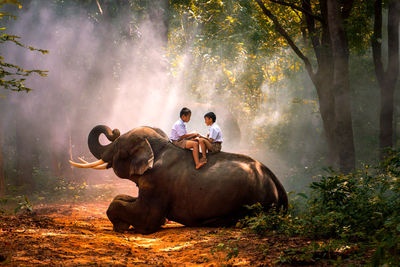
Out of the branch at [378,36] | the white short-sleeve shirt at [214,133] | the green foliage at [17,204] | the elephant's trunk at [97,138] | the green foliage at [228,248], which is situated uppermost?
the branch at [378,36]

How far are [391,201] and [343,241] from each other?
94 cm

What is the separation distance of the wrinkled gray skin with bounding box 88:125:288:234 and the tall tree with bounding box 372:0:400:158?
6.05 m

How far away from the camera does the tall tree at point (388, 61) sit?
37.5 feet

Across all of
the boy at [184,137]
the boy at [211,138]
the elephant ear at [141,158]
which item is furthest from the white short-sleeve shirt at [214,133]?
the elephant ear at [141,158]

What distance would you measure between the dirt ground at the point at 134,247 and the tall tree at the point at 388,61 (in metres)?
7.73

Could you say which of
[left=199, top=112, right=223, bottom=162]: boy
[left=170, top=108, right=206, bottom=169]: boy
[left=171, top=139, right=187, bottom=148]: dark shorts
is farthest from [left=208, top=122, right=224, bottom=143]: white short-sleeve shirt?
[left=171, top=139, right=187, bottom=148]: dark shorts

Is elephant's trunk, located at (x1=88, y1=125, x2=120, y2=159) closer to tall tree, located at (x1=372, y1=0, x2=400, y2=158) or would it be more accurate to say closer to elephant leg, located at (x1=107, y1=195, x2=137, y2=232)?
elephant leg, located at (x1=107, y1=195, x2=137, y2=232)

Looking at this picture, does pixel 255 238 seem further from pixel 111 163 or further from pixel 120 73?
pixel 120 73

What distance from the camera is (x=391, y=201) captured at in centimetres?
456

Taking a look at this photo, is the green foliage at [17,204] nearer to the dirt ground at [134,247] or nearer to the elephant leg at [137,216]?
the dirt ground at [134,247]

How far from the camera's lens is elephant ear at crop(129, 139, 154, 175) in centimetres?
716

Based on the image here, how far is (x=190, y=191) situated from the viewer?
689cm

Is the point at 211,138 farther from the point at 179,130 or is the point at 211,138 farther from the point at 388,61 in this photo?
the point at 388,61

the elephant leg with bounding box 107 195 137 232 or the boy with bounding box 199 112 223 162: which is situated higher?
the boy with bounding box 199 112 223 162
